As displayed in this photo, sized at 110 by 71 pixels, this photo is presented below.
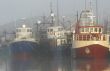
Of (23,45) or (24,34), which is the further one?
(24,34)

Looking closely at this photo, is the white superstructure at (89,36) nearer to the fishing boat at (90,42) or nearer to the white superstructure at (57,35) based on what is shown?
the fishing boat at (90,42)

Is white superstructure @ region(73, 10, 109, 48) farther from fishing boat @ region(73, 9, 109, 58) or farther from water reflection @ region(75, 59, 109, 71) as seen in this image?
water reflection @ region(75, 59, 109, 71)

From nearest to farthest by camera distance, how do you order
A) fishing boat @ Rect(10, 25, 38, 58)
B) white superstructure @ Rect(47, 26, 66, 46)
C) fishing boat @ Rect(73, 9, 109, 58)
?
fishing boat @ Rect(73, 9, 109, 58), fishing boat @ Rect(10, 25, 38, 58), white superstructure @ Rect(47, 26, 66, 46)

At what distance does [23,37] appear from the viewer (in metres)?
76.6

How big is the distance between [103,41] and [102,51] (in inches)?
54.4

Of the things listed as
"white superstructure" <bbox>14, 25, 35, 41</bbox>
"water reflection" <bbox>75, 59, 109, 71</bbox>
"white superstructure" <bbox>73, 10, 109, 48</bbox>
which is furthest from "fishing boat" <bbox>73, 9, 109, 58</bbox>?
"white superstructure" <bbox>14, 25, 35, 41</bbox>

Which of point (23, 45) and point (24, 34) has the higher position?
point (24, 34)

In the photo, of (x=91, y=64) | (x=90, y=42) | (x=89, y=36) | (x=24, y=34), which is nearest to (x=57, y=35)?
(x=24, y=34)

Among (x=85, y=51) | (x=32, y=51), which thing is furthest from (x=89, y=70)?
(x=32, y=51)

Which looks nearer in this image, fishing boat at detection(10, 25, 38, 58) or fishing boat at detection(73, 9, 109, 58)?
fishing boat at detection(73, 9, 109, 58)

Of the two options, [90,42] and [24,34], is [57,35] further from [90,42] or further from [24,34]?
[90,42]

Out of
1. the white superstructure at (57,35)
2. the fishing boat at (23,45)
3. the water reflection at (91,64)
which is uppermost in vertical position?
the white superstructure at (57,35)

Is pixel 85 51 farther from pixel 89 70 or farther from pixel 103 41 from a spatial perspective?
pixel 89 70

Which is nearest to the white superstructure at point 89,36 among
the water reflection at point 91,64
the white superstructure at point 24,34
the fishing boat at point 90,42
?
the fishing boat at point 90,42
